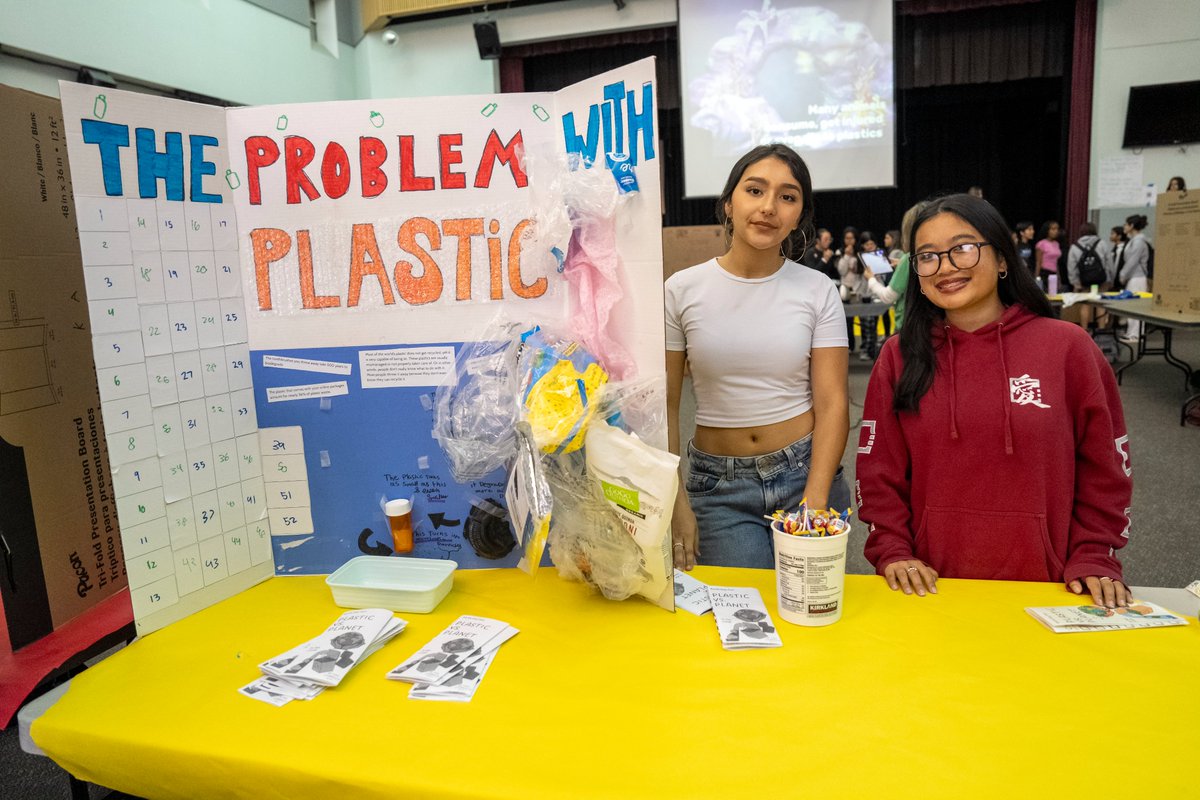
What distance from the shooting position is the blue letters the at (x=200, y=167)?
Answer: 1183 mm

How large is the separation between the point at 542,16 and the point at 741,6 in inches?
83.8

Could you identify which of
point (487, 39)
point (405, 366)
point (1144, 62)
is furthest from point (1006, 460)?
point (1144, 62)

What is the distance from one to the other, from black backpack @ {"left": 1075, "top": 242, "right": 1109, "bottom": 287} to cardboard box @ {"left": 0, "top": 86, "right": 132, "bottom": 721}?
26.9 ft

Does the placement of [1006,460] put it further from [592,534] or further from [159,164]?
[159,164]

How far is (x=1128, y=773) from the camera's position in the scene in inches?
28.5

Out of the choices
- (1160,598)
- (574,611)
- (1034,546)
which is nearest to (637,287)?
(574,611)

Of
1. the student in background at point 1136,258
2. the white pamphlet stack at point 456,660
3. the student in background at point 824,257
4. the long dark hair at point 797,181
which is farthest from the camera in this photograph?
the student in background at point 1136,258

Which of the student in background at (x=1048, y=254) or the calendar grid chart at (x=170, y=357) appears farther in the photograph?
the student in background at (x=1048, y=254)

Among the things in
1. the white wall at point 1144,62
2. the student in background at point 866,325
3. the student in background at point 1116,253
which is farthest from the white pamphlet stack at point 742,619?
the white wall at point 1144,62

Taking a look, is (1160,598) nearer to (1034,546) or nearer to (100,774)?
(1034,546)

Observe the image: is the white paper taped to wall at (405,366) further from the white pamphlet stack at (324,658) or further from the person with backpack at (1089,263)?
the person with backpack at (1089,263)

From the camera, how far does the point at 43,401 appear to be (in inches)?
46.3

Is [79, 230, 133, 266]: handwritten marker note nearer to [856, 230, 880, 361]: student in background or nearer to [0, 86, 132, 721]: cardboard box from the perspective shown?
[0, 86, 132, 721]: cardboard box

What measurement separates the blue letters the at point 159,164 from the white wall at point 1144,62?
8753mm
